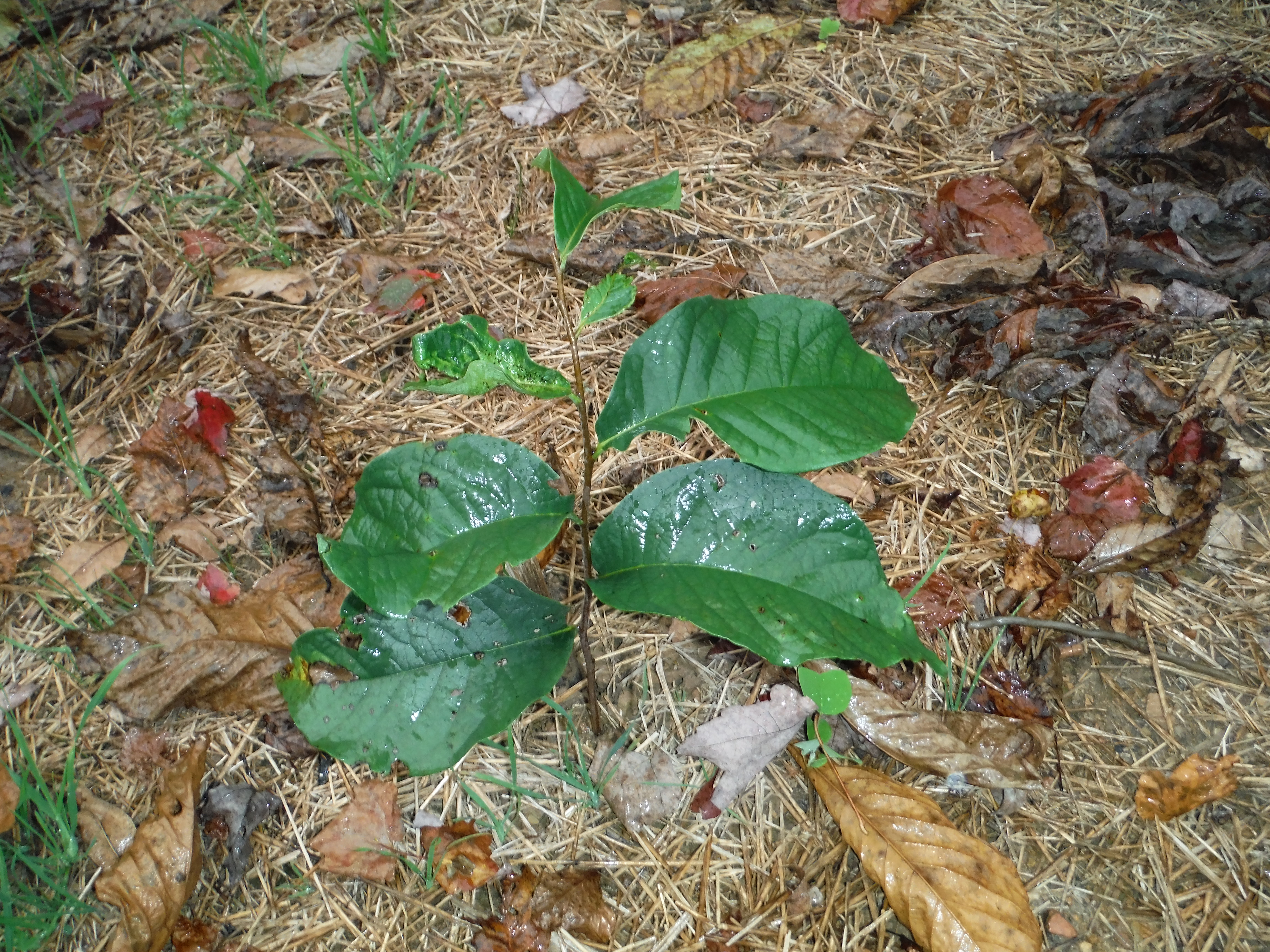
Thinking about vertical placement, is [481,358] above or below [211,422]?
above

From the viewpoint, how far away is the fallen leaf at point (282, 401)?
1799 millimetres

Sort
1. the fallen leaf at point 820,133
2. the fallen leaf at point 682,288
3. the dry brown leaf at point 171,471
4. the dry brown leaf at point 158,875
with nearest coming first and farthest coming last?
the dry brown leaf at point 158,875 → the dry brown leaf at point 171,471 → the fallen leaf at point 682,288 → the fallen leaf at point 820,133

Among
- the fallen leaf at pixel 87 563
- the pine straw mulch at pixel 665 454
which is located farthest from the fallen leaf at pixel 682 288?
the fallen leaf at pixel 87 563

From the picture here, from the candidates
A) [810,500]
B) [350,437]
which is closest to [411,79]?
[350,437]

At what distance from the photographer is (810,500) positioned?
4.10ft

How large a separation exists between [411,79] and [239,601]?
1.75 m

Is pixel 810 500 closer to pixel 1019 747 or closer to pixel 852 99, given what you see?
pixel 1019 747

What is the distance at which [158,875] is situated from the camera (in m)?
1.30

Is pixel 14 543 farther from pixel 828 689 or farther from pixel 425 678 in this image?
pixel 828 689

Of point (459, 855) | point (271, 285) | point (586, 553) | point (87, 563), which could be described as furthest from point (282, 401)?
point (459, 855)

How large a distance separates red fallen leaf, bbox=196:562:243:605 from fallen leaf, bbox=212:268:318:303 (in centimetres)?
77

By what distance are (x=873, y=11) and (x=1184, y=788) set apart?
239 centimetres

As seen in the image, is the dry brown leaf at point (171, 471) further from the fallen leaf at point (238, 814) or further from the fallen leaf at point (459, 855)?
the fallen leaf at point (459, 855)

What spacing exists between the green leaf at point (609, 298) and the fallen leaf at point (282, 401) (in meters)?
0.89
